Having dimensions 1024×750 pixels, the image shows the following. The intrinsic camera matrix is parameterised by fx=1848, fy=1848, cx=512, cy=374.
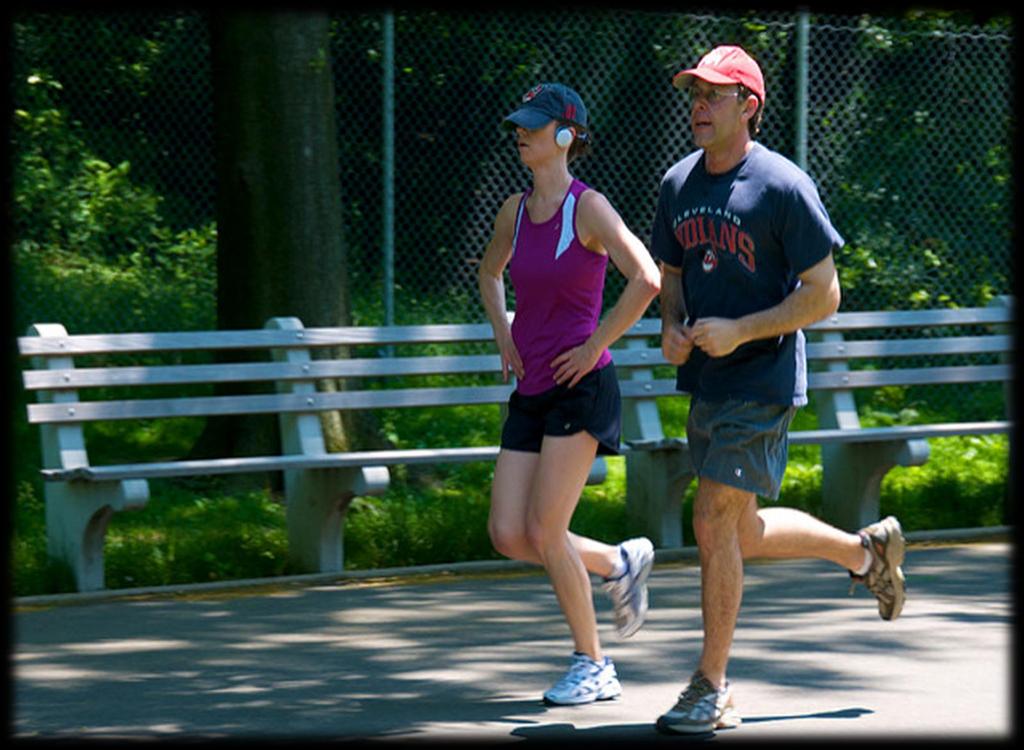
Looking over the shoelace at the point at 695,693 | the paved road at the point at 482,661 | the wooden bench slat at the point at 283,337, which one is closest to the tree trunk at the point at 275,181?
the wooden bench slat at the point at 283,337

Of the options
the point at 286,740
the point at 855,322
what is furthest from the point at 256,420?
the point at 286,740

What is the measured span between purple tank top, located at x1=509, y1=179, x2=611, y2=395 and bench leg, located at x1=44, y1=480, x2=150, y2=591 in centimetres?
232

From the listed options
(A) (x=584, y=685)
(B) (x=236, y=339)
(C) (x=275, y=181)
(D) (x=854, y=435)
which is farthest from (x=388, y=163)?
(A) (x=584, y=685)

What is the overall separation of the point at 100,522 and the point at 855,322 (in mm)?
4062

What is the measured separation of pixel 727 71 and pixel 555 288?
0.90m

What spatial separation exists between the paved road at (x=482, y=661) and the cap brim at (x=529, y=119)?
188 centimetres

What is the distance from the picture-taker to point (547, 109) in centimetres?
608

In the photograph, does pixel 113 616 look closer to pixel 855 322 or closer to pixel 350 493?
pixel 350 493

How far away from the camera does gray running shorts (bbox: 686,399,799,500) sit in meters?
5.68

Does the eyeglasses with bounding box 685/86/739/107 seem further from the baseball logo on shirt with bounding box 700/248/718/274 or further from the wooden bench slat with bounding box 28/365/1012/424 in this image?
the wooden bench slat with bounding box 28/365/1012/424

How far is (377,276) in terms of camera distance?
12.0 metres

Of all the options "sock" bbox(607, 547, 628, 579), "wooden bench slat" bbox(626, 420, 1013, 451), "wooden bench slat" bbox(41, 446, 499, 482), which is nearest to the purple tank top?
"sock" bbox(607, 547, 628, 579)

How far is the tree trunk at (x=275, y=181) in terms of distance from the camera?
9.37 metres

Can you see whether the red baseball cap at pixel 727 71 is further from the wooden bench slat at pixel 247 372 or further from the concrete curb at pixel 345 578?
the concrete curb at pixel 345 578
